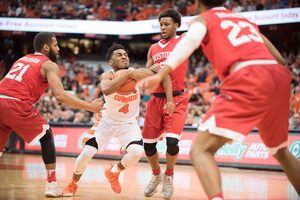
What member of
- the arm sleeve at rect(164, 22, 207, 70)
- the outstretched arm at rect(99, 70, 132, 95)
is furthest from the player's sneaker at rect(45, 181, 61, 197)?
the arm sleeve at rect(164, 22, 207, 70)

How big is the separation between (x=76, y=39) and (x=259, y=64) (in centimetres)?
2322

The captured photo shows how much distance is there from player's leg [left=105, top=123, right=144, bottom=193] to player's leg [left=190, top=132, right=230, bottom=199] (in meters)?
3.02

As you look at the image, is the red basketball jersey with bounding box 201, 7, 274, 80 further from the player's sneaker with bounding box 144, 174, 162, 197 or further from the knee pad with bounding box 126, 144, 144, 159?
the player's sneaker with bounding box 144, 174, 162, 197

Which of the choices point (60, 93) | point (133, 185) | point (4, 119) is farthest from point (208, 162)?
point (133, 185)

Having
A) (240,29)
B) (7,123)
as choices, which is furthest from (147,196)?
(240,29)

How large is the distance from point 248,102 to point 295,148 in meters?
8.24

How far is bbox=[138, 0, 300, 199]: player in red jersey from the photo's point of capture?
14.4 feet

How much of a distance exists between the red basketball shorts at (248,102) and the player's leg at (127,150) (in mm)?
2999

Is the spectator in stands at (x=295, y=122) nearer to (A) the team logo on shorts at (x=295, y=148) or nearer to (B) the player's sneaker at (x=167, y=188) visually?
(A) the team logo on shorts at (x=295, y=148)

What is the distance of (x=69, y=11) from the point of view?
24359 millimetres

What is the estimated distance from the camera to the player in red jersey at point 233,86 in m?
4.38

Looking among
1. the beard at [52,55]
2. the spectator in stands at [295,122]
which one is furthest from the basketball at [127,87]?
the spectator in stands at [295,122]

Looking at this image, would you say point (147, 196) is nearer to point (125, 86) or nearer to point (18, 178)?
point (125, 86)

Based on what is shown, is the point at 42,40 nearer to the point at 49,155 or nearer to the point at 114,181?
the point at 49,155
